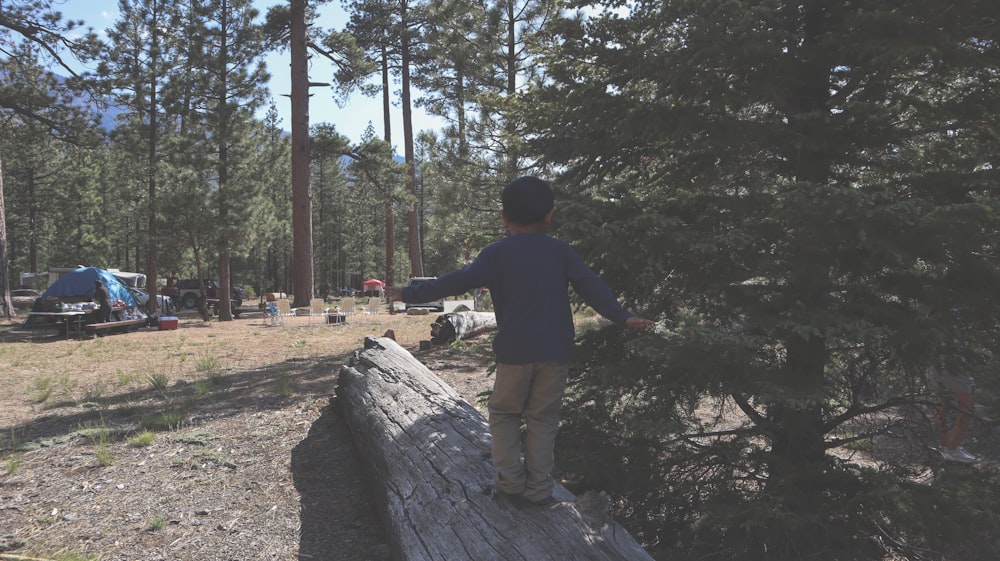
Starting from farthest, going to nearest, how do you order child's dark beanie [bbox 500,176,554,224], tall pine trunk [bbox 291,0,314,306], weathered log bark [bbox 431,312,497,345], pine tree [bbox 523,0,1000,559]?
tall pine trunk [bbox 291,0,314,306], weathered log bark [bbox 431,312,497,345], child's dark beanie [bbox 500,176,554,224], pine tree [bbox 523,0,1000,559]

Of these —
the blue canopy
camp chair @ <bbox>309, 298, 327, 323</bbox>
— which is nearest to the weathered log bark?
camp chair @ <bbox>309, 298, 327, 323</bbox>

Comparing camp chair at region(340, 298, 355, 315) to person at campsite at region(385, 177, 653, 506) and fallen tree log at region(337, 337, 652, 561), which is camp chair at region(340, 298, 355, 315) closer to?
fallen tree log at region(337, 337, 652, 561)

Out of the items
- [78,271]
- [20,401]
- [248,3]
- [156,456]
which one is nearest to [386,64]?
[248,3]

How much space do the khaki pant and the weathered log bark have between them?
8.78 meters

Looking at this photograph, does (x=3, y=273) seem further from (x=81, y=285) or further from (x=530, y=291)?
(x=530, y=291)

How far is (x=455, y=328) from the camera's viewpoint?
12.2 metres

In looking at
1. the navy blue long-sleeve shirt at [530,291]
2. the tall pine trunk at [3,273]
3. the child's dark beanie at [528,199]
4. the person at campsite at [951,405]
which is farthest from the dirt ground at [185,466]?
the tall pine trunk at [3,273]

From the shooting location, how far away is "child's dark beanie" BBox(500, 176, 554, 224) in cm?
275

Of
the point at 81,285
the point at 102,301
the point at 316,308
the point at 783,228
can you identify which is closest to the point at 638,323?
the point at 783,228

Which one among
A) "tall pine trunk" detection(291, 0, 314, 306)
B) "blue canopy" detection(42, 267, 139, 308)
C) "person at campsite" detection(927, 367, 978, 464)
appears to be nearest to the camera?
"person at campsite" detection(927, 367, 978, 464)

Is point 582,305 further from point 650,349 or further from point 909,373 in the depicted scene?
point 909,373

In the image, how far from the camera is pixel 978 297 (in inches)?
104

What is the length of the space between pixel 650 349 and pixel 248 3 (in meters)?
22.2

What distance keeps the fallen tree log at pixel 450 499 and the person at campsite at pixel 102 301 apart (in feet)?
46.3
